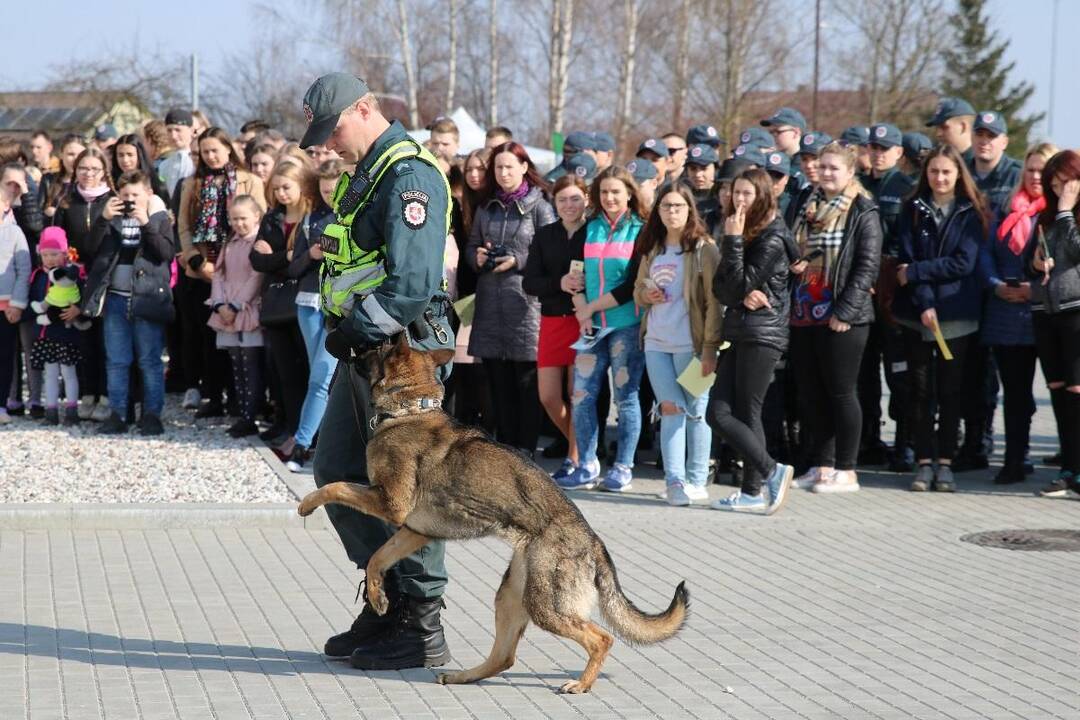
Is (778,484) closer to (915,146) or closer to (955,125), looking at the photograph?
(955,125)

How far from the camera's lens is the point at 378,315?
5.30 metres

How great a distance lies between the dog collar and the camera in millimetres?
→ 5418

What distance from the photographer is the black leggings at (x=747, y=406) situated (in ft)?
29.7

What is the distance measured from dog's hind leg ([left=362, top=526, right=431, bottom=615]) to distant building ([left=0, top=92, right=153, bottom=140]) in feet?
60.9

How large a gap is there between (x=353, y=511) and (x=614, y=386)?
437 centimetres

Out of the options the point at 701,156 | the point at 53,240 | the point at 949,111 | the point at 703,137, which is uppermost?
the point at 949,111

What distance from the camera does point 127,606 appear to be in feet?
21.9

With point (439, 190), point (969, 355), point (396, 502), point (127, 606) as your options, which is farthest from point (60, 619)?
point (969, 355)

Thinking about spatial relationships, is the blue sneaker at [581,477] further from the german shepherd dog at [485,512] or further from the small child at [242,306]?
the german shepherd dog at [485,512]

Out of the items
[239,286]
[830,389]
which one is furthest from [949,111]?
[239,286]

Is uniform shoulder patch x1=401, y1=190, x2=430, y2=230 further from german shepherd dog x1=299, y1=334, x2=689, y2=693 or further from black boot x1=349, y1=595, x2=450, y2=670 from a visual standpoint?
black boot x1=349, y1=595, x2=450, y2=670

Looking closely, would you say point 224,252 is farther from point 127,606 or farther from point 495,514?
point 495,514

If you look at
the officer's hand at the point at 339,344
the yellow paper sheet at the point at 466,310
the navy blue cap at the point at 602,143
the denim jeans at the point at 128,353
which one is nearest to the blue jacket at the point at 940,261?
the yellow paper sheet at the point at 466,310

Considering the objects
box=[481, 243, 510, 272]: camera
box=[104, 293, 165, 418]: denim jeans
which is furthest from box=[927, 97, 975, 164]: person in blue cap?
box=[104, 293, 165, 418]: denim jeans
